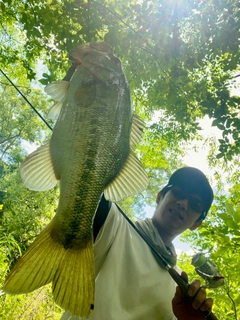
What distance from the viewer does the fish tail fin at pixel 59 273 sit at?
96cm

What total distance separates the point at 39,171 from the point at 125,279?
0.89 metres

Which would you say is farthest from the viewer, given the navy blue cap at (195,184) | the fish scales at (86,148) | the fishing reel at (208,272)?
the navy blue cap at (195,184)

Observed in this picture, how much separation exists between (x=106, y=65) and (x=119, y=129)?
0.32m

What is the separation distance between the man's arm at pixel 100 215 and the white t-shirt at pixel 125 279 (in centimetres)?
5

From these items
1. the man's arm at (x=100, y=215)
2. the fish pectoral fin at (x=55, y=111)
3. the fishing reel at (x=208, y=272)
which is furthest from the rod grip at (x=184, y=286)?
the fish pectoral fin at (x=55, y=111)

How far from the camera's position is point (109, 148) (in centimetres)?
117

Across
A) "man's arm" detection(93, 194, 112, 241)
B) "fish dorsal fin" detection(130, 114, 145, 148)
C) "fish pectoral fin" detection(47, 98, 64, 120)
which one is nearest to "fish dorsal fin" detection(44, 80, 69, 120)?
"fish pectoral fin" detection(47, 98, 64, 120)

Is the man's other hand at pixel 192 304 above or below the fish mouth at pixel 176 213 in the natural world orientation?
below

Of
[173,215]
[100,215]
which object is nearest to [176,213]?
[173,215]

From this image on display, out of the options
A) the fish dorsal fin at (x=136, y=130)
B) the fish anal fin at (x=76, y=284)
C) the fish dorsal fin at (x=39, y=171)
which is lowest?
the fish anal fin at (x=76, y=284)

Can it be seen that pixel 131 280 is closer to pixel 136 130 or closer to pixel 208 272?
pixel 208 272

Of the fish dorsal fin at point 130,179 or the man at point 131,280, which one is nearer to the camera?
the fish dorsal fin at point 130,179

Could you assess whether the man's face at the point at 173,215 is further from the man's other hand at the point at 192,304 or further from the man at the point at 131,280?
the man's other hand at the point at 192,304

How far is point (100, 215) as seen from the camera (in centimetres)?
147
